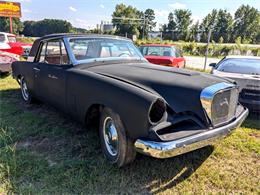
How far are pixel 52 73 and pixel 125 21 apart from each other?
6802cm

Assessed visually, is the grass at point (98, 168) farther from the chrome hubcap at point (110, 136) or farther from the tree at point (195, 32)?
the tree at point (195, 32)

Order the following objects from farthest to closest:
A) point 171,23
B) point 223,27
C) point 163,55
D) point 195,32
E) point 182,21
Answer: point 171,23 → point 182,21 → point 223,27 → point 195,32 → point 163,55

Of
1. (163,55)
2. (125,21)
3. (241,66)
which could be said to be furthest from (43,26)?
(241,66)

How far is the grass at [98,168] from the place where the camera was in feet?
8.94

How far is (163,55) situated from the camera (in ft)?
31.8

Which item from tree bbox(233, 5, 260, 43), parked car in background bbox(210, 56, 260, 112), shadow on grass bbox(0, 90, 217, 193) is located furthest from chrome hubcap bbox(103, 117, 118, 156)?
tree bbox(233, 5, 260, 43)

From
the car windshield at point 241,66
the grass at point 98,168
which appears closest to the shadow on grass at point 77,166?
the grass at point 98,168

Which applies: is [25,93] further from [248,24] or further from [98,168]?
[248,24]

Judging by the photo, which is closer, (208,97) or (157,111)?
(157,111)

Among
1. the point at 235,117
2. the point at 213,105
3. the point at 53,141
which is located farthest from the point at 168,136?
the point at 53,141

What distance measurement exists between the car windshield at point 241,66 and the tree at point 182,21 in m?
67.7

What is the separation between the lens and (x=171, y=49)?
9883mm

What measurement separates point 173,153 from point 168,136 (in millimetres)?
178

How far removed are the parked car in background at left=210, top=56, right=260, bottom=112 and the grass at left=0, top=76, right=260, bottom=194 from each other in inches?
39.0
